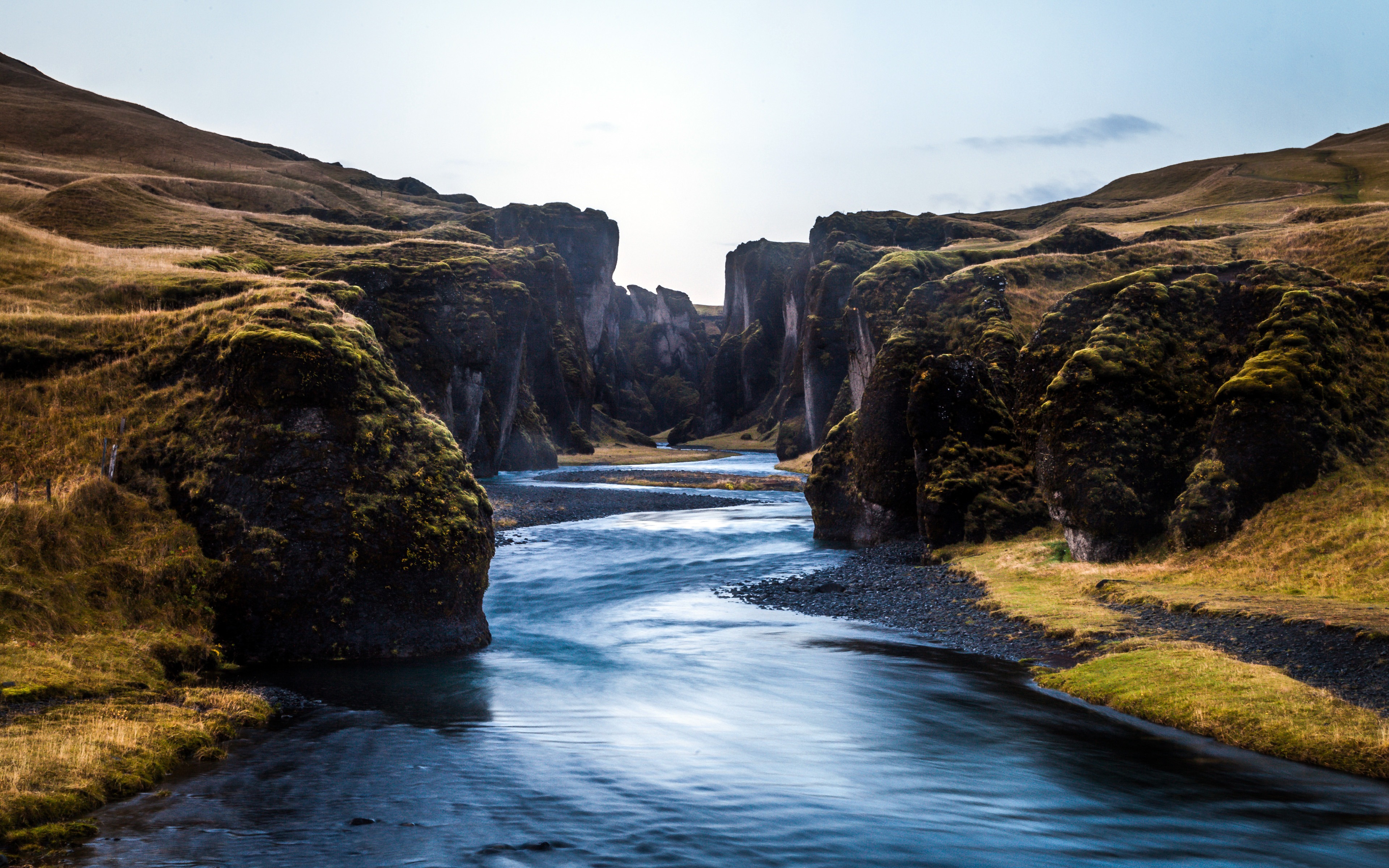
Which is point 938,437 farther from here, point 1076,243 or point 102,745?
point 1076,243

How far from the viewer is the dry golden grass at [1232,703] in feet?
48.2

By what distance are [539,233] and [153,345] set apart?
16254cm

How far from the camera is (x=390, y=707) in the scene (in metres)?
17.9

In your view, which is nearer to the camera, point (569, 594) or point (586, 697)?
point (586, 697)

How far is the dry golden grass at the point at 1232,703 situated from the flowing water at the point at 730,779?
1.68 ft

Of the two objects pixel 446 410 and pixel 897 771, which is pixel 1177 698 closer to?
pixel 897 771

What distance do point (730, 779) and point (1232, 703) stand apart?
1046 centimetres

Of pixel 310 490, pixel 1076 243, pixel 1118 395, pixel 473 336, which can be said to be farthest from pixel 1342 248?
pixel 473 336

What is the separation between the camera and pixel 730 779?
15.1 meters

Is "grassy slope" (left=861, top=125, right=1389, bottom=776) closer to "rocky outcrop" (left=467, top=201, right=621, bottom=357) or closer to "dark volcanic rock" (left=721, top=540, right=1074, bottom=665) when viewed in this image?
"dark volcanic rock" (left=721, top=540, right=1074, bottom=665)

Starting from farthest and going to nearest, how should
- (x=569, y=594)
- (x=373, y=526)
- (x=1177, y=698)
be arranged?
(x=569, y=594) < (x=373, y=526) < (x=1177, y=698)

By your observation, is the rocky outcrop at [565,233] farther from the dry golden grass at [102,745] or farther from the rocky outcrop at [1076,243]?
the dry golden grass at [102,745]

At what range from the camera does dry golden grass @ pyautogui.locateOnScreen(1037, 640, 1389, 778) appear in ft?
48.2

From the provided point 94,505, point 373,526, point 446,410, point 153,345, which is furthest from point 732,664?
point 446,410
